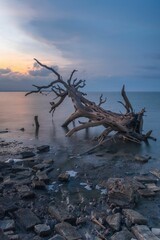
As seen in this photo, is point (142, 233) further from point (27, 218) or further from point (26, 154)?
point (26, 154)

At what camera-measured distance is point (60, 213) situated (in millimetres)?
8359

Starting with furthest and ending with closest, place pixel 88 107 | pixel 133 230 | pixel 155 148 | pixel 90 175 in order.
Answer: pixel 88 107 < pixel 155 148 < pixel 90 175 < pixel 133 230

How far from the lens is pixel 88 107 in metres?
21.4

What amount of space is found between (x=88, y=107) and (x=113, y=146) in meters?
4.16

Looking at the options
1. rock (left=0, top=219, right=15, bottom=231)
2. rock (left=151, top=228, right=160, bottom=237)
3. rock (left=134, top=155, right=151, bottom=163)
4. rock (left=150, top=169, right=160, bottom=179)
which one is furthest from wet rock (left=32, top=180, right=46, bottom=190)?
rock (left=134, top=155, right=151, bottom=163)

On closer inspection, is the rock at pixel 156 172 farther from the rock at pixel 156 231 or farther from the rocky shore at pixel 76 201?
the rock at pixel 156 231

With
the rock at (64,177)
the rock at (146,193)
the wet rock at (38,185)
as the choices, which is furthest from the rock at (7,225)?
the rock at (146,193)

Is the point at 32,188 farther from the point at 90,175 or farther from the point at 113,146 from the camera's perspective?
the point at 113,146

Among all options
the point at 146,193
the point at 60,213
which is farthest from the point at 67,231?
the point at 146,193

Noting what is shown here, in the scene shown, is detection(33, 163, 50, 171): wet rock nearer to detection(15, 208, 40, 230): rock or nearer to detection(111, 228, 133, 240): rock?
detection(15, 208, 40, 230): rock

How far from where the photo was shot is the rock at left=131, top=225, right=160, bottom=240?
7151 mm

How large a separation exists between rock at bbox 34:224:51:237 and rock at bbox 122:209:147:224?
2.24m

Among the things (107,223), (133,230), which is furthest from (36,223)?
(133,230)

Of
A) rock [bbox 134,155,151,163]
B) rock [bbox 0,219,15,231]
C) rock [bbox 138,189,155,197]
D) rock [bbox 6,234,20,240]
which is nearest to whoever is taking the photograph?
rock [bbox 6,234,20,240]
